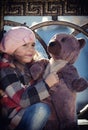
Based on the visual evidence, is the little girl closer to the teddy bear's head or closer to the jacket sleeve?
the jacket sleeve

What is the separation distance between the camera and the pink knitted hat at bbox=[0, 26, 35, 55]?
87.9 inches

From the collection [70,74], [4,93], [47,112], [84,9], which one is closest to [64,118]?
[47,112]

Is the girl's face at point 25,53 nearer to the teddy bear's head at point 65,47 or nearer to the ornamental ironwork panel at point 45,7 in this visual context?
the teddy bear's head at point 65,47

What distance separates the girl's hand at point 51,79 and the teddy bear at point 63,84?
5 centimetres

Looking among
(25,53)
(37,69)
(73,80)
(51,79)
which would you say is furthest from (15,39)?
(73,80)

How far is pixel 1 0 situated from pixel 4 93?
0.73 metres

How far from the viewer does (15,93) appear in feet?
7.05

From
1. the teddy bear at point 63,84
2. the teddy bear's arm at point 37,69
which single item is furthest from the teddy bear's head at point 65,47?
the teddy bear's arm at point 37,69

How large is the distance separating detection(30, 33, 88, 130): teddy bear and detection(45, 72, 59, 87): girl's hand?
0.05 meters

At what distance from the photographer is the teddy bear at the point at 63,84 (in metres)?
2.27

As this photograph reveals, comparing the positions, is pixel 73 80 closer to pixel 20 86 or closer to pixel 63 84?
pixel 63 84

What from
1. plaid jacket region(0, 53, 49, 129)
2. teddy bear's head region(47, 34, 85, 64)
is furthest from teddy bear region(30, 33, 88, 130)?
plaid jacket region(0, 53, 49, 129)

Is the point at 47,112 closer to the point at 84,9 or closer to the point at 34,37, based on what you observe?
the point at 34,37

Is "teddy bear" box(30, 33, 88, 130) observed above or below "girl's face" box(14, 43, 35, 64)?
below
